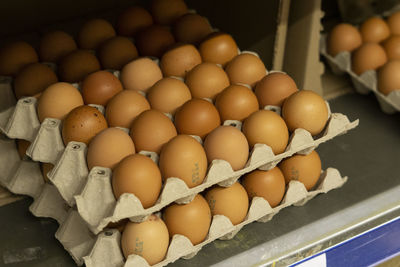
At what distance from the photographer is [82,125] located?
55.9 inches

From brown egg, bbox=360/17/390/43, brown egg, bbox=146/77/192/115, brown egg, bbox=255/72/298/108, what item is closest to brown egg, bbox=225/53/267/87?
brown egg, bbox=255/72/298/108

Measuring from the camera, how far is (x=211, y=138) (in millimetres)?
1423

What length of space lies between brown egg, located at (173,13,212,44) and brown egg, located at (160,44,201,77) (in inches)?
4.7

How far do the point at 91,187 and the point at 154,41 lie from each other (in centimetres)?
61

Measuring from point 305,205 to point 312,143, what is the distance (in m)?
0.22

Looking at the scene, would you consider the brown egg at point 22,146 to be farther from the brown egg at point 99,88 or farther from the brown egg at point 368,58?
the brown egg at point 368,58

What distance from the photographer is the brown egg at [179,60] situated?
1.66 m

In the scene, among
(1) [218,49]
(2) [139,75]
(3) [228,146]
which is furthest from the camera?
(1) [218,49]

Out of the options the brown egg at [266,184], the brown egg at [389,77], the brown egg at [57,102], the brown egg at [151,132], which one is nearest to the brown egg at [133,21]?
the brown egg at [57,102]

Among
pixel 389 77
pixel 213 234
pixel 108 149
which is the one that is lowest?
pixel 213 234

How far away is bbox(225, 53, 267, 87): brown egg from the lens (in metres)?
1.65

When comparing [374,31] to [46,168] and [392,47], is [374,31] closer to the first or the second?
[392,47]

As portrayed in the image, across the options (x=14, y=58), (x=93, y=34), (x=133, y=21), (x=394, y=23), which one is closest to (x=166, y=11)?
(x=133, y=21)

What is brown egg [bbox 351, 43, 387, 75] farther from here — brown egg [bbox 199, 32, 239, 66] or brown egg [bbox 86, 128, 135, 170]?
brown egg [bbox 86, 128, 135, 170]
